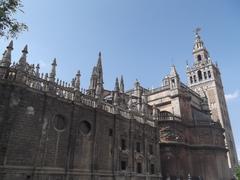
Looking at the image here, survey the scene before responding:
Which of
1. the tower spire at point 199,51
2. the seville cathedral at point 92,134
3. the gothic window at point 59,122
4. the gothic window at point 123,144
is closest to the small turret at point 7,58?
the seville cathedral at point 92,134

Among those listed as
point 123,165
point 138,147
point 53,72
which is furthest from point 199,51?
point 53,72

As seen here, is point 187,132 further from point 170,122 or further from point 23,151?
point 23,151

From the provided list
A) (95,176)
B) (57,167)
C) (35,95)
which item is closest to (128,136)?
(95,176)

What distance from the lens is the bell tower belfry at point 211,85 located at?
61834mm

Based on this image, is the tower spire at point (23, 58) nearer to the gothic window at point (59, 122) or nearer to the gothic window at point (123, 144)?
the gothic window at point (59, 122)

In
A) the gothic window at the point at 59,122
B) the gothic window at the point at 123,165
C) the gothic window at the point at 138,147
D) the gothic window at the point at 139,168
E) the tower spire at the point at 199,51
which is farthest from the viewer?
the tower spire at the point at 199,51

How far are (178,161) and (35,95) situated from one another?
2528 centimetres

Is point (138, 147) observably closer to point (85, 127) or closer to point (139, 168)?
point (139, 168)

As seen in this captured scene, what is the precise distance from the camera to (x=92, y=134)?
2180cm

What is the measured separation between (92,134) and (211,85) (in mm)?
52770

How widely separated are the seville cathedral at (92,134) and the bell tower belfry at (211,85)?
2368 cm

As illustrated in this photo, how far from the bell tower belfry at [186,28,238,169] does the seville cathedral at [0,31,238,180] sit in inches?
932

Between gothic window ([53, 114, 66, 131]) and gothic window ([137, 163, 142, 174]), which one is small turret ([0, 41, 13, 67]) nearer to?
gothic window ([53, 114, 66, 131])

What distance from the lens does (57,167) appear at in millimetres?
17969
